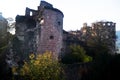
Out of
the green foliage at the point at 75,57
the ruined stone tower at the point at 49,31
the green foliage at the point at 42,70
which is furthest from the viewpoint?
the green foliage at the point at 75,57

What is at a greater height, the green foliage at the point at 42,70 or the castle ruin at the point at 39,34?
the castle ruin at the point at 39,34

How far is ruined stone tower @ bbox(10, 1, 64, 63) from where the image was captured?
41.6 m

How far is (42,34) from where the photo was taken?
4166 centimetres

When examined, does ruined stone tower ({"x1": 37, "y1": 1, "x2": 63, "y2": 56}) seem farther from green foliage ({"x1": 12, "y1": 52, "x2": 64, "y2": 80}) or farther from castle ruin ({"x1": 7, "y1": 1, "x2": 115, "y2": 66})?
green foliage ({"x1": 12, "y1": 52, "x2": 64, "y2": 80})

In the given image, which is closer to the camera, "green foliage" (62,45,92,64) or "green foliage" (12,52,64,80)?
"green foliage" (12,52,64,80)

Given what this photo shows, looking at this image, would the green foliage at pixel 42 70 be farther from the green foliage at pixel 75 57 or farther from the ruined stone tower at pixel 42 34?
the green foliage at pixel 75 57

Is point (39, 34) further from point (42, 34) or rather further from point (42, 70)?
point (42, 70)

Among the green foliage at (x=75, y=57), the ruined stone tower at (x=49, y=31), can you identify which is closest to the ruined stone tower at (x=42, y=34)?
the ruined stone tower at (x=49, y=31)

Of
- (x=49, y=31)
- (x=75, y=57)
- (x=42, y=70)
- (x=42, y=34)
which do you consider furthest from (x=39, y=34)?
(x=42, y=70)

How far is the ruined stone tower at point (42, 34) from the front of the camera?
41.6 meters

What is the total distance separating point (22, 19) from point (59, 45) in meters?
8.84

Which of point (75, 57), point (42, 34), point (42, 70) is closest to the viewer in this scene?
point (42, 70)

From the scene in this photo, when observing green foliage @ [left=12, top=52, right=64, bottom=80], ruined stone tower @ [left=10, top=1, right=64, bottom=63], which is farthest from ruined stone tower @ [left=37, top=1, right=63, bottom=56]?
green foliage @ [left=12, top=52, right=64, bottom=80]

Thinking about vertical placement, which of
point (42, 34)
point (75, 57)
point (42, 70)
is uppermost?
point (42, 34)
